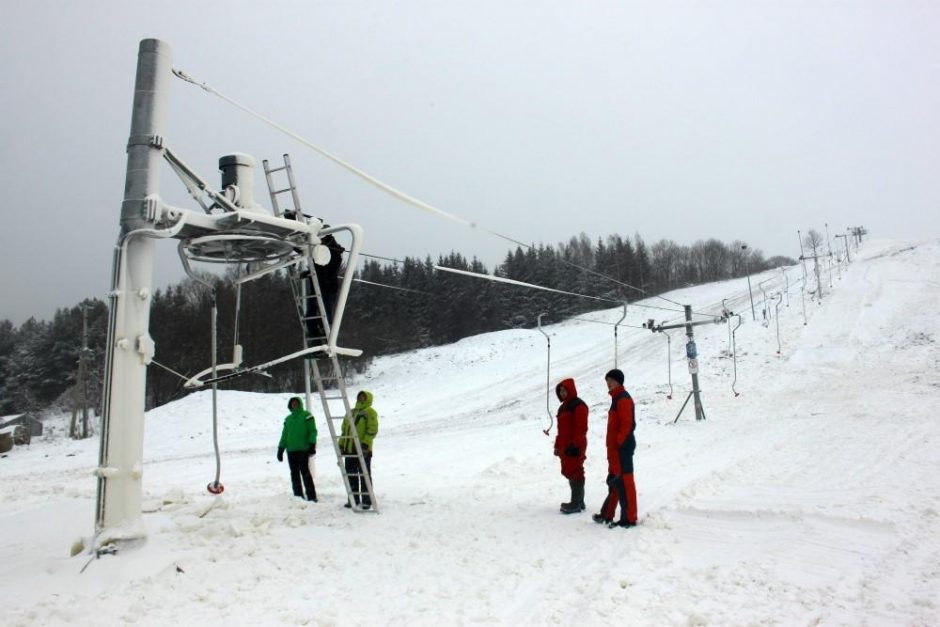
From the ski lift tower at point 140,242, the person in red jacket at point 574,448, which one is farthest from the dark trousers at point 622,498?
the ski lift tower at point 140,242

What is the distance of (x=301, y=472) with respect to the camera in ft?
32.5

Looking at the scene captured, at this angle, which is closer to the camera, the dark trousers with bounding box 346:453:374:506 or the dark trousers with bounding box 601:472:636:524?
the dark trousers with bounding box 601:472:636:524

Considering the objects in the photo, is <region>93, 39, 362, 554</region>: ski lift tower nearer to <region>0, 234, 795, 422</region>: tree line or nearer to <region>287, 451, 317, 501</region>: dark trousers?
<region>287, 451, 317, 501</region>: dark trousers

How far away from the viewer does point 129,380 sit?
21.4ft

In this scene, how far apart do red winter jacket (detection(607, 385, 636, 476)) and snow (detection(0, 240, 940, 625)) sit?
79 centimetres

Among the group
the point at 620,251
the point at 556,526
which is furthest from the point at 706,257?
the point at 556,526

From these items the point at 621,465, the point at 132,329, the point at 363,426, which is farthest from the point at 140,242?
the point at 621,465

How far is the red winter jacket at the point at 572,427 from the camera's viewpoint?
838 cm

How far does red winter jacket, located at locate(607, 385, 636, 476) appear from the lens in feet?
24.9

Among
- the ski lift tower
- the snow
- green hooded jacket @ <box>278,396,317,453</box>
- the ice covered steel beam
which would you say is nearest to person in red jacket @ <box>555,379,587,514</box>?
the snow

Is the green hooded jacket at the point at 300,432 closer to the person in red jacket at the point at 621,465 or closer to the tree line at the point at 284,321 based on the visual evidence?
the person in red jacket at the point at 621,465

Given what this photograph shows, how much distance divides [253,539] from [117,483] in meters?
1.58

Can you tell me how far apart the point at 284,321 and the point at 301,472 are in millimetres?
40724

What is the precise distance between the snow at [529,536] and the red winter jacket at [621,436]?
2.59 feet
